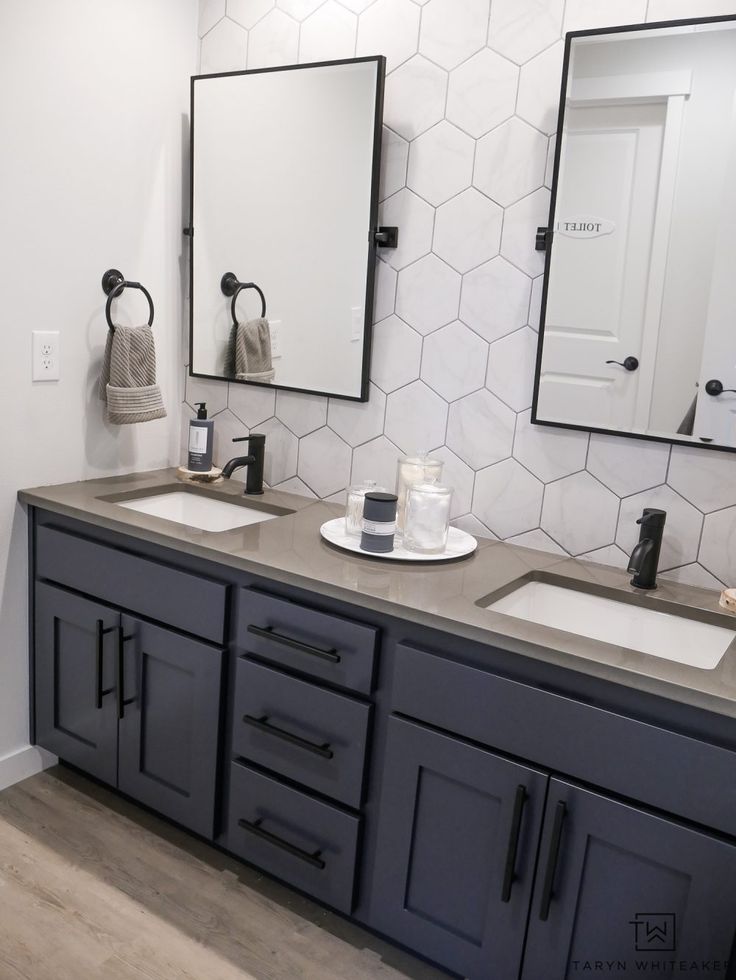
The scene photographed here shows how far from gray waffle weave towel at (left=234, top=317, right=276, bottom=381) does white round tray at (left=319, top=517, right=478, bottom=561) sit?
0.53 metres

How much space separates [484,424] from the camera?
2020mm

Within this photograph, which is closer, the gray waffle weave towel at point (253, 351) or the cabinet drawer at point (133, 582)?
the cabinet drawer at point (133, 582)

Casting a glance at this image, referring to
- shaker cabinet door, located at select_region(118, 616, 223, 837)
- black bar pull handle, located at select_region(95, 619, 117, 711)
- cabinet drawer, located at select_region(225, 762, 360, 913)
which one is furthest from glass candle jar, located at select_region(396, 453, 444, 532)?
black bar pull handle, located at select_region(95, 619, 117, 711)

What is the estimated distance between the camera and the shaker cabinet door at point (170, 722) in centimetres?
189

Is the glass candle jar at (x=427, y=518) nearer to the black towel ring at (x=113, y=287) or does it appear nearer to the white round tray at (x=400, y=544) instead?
the white round tray at (x=400, y=544)

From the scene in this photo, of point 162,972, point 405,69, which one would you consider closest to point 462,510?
point 405,69

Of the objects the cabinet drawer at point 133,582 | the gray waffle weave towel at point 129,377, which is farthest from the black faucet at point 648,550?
the gray waffle weave towel at point 129,377

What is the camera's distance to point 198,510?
2.36 meters

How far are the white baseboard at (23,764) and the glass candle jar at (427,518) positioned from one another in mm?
1238

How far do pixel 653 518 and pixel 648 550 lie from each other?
0.22 feet

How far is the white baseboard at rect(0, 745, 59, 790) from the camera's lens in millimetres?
2256

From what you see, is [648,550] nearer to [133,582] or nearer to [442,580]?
[442,580]

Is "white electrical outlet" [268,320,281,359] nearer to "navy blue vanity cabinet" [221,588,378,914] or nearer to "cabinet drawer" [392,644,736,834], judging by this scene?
"navy blue vanity cabinet" [221,588,378,914]

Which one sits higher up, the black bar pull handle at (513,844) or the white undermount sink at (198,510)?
the white undermount sink at (198,510)
